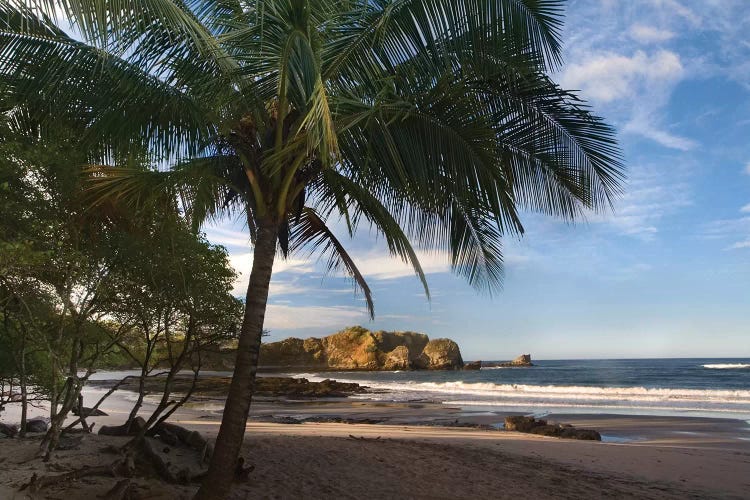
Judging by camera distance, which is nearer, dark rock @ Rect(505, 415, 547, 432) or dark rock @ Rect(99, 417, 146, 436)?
dark rock @ Rect(99, 417, 146, 436)

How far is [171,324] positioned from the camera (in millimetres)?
7238

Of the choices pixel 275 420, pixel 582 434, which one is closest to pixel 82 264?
pixel 582 434

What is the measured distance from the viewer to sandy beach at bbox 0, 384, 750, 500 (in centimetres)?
636

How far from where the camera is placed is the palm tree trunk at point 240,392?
5.02 metres

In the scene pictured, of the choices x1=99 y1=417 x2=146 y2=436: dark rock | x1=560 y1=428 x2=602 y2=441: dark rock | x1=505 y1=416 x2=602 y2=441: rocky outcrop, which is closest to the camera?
x1=99 y1=417 x2=146 y2=436: dark rock

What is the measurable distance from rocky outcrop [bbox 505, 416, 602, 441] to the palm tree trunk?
10442 mm

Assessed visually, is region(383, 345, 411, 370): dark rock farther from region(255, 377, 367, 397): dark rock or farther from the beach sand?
the beach sand

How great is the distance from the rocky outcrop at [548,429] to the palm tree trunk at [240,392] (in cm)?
1044

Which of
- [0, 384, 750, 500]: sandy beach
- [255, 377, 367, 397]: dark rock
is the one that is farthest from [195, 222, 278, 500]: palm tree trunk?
[255, 377, 367, 397]: dark rock

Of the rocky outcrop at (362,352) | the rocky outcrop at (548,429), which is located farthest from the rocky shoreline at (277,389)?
the rocky outcrop at (362,352)

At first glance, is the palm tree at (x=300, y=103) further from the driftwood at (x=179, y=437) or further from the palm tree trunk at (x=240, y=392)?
the driftwood at (x=179, y=437)

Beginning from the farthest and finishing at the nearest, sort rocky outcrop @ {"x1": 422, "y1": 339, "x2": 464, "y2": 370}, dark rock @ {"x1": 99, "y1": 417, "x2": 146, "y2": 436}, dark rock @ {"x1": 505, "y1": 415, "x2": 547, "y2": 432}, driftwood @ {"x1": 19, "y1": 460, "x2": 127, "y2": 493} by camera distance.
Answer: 1. rocky outcrop @ {"x1": 422, "y1": 339, "x2": 464, "y2": 370}
2. dark rock @ {"x1": 505, "y1": 415, "x2": 547, "y2": 432}
3. dark rock @ {"x1": 99, "y1": 417, "x2": 146, "y2": 436}
4. driftwood @ {"x1": 19, "y1": 460, "x2": 127, "y2": 493}

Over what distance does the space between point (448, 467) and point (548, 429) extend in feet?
21.9

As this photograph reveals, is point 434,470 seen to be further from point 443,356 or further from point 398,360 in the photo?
point 443,356
